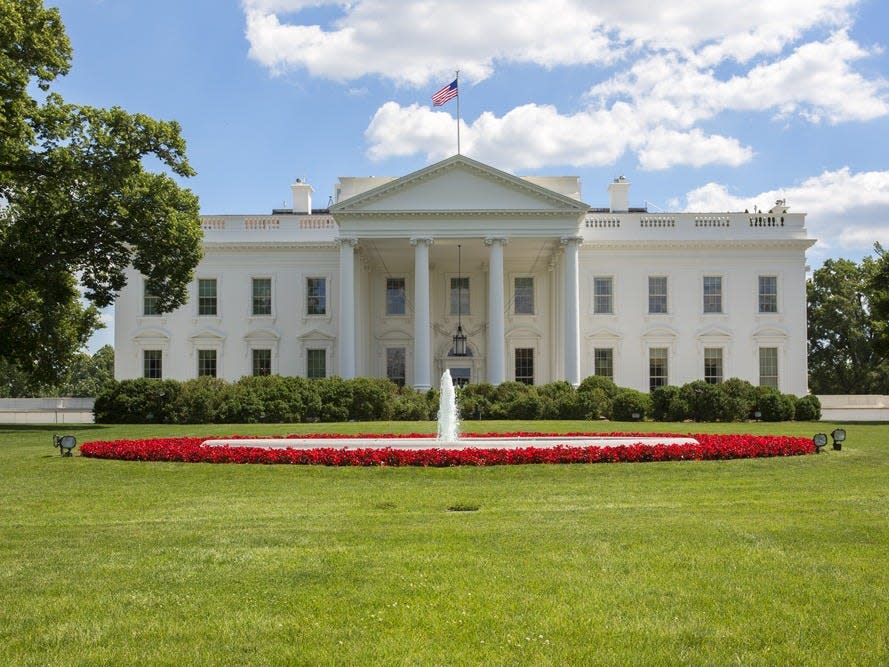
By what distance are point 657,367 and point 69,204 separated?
29.0 metres

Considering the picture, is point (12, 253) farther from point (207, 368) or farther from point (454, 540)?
point (454, 540)

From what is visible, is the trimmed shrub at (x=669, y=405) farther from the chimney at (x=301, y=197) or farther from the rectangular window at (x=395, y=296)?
the chimney at (x=301, y=197)

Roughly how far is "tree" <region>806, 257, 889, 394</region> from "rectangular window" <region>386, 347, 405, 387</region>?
34.2 meters

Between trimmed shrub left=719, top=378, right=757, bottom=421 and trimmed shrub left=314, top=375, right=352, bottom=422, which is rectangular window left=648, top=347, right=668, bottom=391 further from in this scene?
trimmed shrub left=314, top=375, right=352, bottom=422

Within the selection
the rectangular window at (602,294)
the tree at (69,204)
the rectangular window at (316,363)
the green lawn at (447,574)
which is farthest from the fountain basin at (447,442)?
the rectangular window at (316,363)

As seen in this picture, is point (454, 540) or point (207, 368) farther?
point (207, 368)

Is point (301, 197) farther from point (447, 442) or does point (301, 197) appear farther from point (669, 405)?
point (447, 442)

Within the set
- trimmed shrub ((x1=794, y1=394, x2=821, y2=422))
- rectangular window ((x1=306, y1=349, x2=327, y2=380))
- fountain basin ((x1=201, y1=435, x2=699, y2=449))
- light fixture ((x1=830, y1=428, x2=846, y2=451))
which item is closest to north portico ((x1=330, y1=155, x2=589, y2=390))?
rectangular window ((x1=306, y1=349, x2=327, y2=380))

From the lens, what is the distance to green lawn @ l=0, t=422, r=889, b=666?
19.0 ft

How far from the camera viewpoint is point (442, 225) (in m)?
40.2

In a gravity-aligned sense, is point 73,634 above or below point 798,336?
below

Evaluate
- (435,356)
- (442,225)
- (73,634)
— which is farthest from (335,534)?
(435,356)

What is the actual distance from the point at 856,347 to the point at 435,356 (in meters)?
35.1

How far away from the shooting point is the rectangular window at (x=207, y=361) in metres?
45.1
